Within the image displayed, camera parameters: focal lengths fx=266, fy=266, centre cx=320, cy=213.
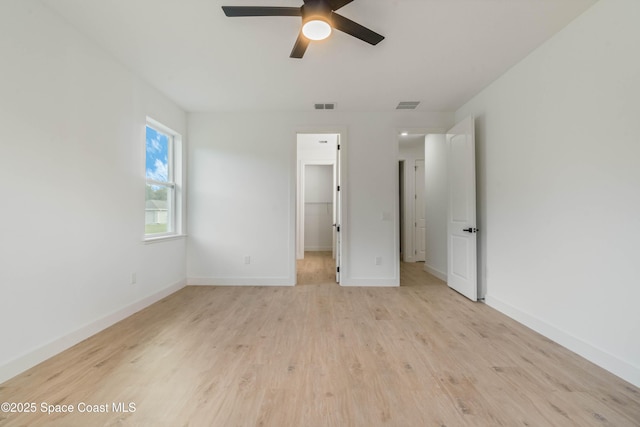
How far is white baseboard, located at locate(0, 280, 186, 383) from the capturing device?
175 centimetres

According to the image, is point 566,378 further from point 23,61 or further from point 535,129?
point 23,61

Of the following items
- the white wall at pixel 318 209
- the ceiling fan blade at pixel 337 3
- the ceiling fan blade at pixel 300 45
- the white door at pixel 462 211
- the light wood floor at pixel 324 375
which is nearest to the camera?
the light wood floor at pixel 324 375

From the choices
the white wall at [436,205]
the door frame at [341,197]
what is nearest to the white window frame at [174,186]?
the door frame at [341,197]

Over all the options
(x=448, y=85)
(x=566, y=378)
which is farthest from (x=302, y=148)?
(x=566, y=378)

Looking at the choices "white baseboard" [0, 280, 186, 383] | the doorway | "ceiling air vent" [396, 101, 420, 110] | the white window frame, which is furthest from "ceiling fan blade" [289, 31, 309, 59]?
the doorway

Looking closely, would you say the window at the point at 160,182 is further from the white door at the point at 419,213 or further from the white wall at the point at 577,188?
the white door at the point at 419,213

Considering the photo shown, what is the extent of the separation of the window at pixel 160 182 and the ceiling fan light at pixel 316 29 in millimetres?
2482

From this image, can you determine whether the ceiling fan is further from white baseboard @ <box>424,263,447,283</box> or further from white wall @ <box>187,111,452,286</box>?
white baseboard @ <box>424,263,447,283</box>

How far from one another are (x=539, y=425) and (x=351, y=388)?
98 centimetres

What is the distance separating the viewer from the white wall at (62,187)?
1.78 metres

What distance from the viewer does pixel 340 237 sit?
4039mm

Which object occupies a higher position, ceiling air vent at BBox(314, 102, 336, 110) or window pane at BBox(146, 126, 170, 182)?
ceiling air vent at BBox(314, 102, 336, 110)

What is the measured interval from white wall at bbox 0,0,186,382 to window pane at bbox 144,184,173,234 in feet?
1.15

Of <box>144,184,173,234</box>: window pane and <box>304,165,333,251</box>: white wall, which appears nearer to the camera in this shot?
<box>144,184,173,234</box>: window pane
